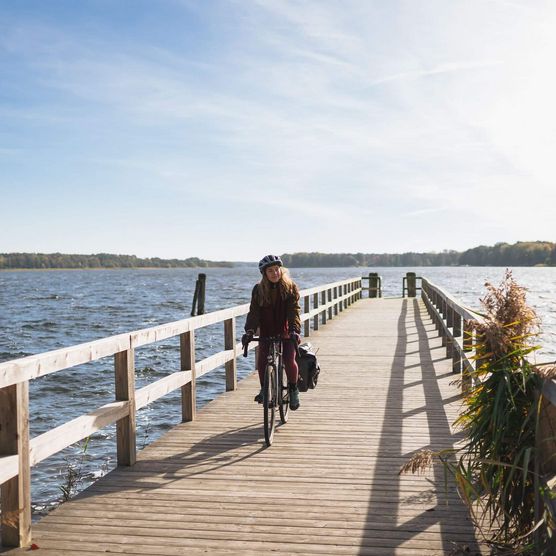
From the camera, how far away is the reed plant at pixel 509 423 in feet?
10.9

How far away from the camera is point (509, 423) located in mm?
3465

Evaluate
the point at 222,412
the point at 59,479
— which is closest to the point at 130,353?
the point at 222,412

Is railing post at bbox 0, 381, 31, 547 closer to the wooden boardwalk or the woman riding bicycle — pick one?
the wooden boardwalk

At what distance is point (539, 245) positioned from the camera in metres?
176

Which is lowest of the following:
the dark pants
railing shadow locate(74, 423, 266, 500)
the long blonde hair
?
railing shadow locate(74, 423, 266, 500)

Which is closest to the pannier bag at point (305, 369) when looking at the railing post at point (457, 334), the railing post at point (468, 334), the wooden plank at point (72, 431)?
the railing post at point (468, 334)

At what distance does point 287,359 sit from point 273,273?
0.90 meters

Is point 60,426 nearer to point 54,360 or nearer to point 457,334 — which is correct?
point 54,360

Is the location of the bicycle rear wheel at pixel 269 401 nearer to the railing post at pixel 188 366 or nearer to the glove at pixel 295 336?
the glove at pixel 295 336

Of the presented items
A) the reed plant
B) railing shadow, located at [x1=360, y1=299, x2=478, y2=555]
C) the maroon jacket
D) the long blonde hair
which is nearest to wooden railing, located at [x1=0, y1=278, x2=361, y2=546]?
the maroon jacket

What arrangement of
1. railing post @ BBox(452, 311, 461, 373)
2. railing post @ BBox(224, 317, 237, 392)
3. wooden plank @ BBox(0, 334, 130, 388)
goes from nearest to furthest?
wooden plank @ BBox(0, 334, 130, 388) < railing post @ BBox(224, 317, 237, 392) < railing post @ BBox(452, 311, 461, 373)

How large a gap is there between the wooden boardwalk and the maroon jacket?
3.39 ft

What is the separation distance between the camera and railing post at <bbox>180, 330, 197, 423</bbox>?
22.1ft

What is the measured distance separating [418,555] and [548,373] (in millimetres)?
1283
